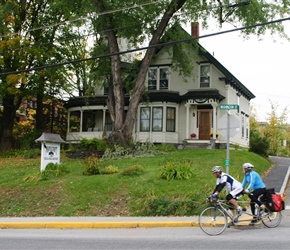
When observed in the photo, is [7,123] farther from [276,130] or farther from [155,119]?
[276,130]

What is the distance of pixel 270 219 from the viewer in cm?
1120

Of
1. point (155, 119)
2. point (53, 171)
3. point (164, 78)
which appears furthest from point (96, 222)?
point (164, 78)

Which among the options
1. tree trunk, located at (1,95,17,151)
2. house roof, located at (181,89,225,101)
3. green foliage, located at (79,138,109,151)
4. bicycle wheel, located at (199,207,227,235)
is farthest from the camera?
tree trunk, located at (1,95,17,151)

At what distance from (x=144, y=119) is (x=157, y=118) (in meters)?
1.08

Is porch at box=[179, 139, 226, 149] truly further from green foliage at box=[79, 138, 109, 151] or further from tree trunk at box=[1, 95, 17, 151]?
tree trunk at box=[1, 95, 17, 151]

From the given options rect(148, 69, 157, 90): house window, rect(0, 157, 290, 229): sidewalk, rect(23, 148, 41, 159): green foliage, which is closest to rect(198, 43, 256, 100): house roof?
rect(148, 69, 157, 90): house window

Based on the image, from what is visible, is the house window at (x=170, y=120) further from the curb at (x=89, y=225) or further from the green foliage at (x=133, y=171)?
the curb at (x=89, y=225)

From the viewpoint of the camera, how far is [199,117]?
32656 mm

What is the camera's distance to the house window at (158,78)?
3400 centimetres

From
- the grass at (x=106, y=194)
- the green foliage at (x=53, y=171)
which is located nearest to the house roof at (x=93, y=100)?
the green foliage at (x=53, y=171)

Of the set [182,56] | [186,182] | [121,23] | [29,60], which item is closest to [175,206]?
[186,182]

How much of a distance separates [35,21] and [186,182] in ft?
74.4

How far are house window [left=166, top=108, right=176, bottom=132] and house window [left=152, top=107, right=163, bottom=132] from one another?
0.54 m

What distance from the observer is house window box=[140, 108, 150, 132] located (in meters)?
32.8
